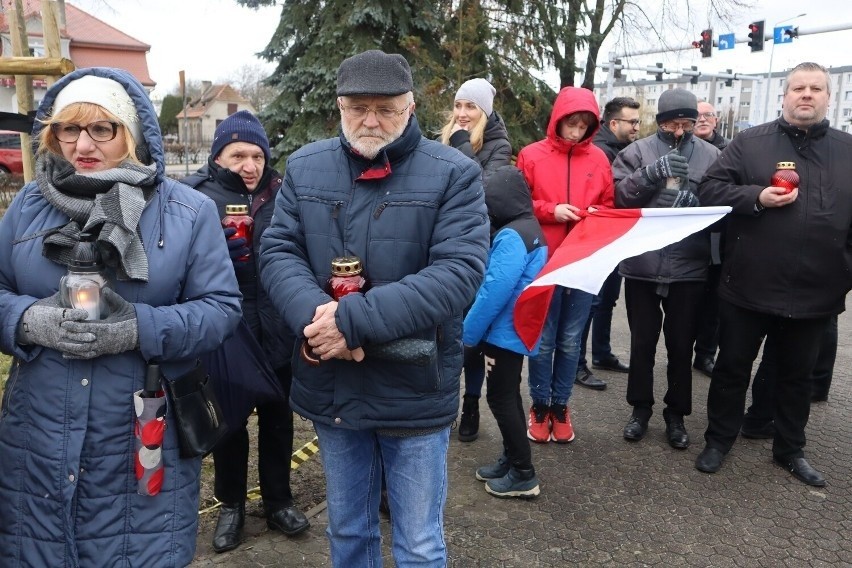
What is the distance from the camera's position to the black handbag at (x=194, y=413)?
7.27ft

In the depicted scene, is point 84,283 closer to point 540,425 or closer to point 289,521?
point 289,521

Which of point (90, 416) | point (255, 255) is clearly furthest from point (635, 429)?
point (90, 416)

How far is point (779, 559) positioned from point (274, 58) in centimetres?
1025

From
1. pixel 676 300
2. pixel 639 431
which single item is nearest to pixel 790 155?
pixel 676 300

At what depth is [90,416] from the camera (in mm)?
2109

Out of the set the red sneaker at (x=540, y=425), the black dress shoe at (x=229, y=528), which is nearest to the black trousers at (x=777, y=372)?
the red sneaker at (x=540, y=425)

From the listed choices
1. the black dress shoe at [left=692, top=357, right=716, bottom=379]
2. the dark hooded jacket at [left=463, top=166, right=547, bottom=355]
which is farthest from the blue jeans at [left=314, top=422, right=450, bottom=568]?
the black dress shoe at [left=692, top=357, right=716, bottom=379]

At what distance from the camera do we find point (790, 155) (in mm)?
3889

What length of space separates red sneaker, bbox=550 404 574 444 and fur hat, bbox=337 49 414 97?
2.86 m

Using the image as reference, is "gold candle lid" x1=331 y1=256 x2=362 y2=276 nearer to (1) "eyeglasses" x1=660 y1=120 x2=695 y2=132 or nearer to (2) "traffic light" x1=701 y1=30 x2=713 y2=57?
(1) "eyeglasses" x1=660 y1=120 x2=695 y2=132

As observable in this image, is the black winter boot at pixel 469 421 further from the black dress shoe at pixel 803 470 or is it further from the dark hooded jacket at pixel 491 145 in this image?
the black dress shoe at pixel 803 470

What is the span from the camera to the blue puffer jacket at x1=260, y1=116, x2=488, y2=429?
238 cm

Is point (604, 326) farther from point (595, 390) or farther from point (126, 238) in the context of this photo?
point (126, 238)

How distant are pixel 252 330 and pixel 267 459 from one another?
672mm
